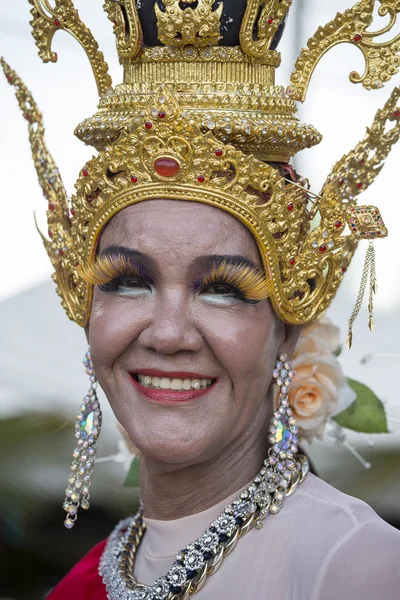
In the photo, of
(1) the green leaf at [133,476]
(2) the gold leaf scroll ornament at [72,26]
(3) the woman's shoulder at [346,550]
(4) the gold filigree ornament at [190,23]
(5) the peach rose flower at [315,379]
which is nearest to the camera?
(3) the woman's shoulder at [346,550]

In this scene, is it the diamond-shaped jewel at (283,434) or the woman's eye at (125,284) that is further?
the diamond-shaped jewel at (283,434)

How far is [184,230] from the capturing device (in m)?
2.14

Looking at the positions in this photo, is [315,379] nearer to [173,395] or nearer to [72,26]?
[173,395]

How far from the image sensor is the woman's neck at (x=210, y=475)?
2.38 m

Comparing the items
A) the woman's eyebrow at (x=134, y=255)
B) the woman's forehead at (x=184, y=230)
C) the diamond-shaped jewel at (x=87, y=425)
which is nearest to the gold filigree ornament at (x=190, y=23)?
the woman's forehead at (x=184, y=230)

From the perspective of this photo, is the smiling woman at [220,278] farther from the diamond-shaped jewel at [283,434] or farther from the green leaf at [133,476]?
the green leaf at [133,476]

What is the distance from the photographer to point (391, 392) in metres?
3.33

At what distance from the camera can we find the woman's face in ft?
7.06

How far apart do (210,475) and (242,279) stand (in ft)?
1.83

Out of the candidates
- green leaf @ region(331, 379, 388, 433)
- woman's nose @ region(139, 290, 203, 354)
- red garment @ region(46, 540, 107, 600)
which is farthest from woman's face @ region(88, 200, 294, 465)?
green leaf @ region(331, 379, 388, 433)

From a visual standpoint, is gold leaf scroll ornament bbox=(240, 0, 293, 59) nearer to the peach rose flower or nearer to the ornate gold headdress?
the ornate gold headdress

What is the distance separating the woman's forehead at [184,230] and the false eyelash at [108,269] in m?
0.05

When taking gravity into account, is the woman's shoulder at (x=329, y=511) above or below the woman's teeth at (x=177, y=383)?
below

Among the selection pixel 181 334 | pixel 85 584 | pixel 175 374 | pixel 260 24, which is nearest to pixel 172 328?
pixel 181 334
